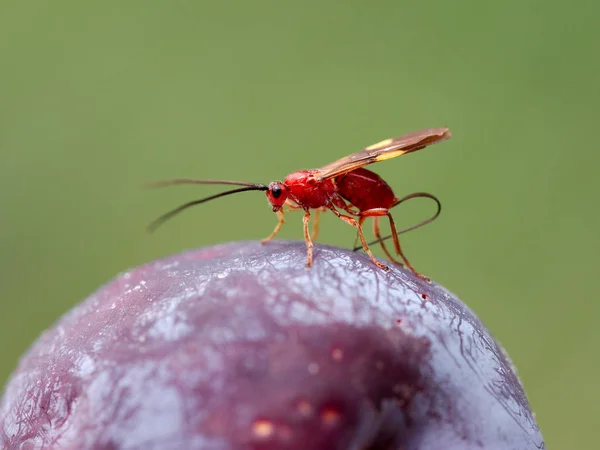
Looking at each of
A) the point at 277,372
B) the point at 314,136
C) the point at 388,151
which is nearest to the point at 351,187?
the point at 388,151

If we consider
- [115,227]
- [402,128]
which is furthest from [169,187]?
[402,128]

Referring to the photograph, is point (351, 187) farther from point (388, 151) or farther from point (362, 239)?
point (362, 239)

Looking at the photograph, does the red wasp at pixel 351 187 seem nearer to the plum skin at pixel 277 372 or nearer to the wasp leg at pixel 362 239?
the wasp leg at pixel 362 239

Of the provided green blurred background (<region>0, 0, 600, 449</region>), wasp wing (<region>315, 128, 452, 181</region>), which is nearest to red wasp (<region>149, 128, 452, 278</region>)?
wasp wing (<region>315, 128, 452, 181</region>)

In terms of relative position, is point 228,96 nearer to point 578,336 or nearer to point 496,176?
point 496,176

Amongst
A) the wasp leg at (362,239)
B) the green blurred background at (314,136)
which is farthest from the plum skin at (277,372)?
the green blurred background at (314,136)

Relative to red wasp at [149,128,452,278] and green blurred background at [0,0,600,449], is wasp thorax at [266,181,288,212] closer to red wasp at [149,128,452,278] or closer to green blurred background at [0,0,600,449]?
red wasp at [149,128,452,278]
